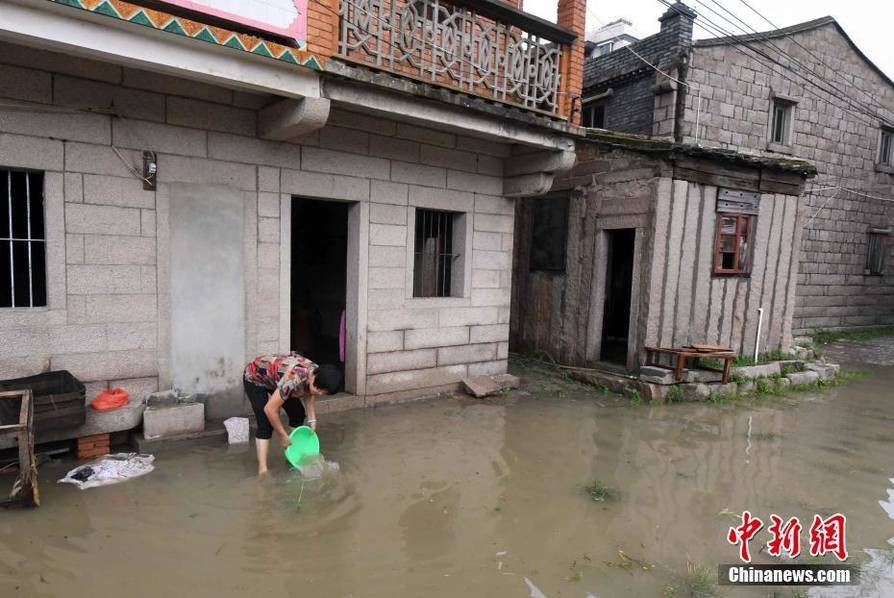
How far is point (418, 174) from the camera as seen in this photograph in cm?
720

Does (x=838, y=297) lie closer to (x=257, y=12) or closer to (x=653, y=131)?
(x=653, y=131)

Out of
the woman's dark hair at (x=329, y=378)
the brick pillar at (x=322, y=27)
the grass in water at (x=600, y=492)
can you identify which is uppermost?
the brick pillar at (x=322, y=27)

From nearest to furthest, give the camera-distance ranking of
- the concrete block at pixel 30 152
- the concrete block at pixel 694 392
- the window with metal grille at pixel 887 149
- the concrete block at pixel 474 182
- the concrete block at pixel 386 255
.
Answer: the concrete block at pixel 30 152, the concrete block at pixel 386 255, the concrete block at pixel 474 182, the concrete block at pixel 694 392, the window with metal grille at pixel 887 149

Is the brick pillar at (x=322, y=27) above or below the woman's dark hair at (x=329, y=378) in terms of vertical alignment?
above

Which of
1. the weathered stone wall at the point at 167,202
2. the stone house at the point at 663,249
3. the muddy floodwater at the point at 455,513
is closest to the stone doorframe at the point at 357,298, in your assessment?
the weathered stone wall at the point at 167,202

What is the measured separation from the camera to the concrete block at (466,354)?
7656 millimetres

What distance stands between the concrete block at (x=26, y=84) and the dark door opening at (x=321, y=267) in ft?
15.3

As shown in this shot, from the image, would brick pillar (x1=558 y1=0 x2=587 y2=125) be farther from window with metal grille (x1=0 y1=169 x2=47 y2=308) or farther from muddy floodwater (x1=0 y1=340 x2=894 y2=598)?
window with metal grille (x1=0 y1=169 x2=47 y2=308)

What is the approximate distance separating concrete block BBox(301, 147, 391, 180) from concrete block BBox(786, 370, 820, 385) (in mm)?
7860

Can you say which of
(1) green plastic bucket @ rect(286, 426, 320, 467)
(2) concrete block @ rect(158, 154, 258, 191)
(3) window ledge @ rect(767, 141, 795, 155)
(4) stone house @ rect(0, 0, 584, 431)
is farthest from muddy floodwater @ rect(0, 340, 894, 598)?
(3) window ledge @ rect(767, 141, 795, 155)

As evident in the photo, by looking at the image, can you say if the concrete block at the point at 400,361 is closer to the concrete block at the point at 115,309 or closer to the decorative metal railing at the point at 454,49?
the concrete block at the point at 115,309

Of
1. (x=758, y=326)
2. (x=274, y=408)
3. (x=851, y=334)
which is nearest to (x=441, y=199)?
(x=274, y=408)

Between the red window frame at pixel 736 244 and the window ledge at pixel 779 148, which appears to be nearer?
the red window frame at pixel 736 244

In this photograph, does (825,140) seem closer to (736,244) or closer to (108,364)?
(736,244)
